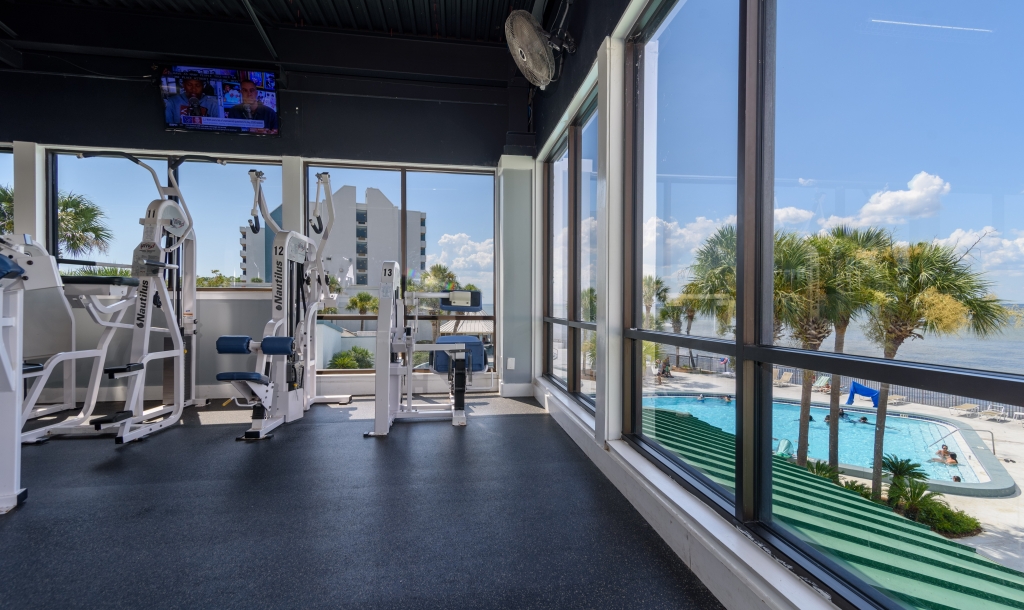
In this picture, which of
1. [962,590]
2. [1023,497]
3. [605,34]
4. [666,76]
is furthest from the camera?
[605,34]

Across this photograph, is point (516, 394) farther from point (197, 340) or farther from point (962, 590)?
point (962, 590)

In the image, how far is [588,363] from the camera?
172 inches

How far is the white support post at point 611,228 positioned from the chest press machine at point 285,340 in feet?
9.23

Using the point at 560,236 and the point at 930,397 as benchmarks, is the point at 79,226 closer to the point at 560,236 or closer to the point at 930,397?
the point at 560,236

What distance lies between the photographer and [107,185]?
552 cm

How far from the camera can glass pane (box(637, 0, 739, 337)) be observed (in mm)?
2211

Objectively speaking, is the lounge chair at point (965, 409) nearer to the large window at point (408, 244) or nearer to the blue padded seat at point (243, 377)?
the blue padded seat at point (243, 377)

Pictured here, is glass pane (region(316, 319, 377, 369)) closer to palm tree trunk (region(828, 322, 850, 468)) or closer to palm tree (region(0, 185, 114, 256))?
palm tree (region(0, 185, 114, 256))

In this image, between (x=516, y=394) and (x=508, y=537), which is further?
(x=516, y=394)

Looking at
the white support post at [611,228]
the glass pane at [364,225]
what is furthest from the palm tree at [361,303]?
the white support post at [611,228]

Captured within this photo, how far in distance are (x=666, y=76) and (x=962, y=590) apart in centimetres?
266

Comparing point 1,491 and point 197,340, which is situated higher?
point 197,340

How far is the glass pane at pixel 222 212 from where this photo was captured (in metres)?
5.67

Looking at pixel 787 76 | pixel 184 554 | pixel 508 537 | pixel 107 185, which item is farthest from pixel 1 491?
pixel 787 76
